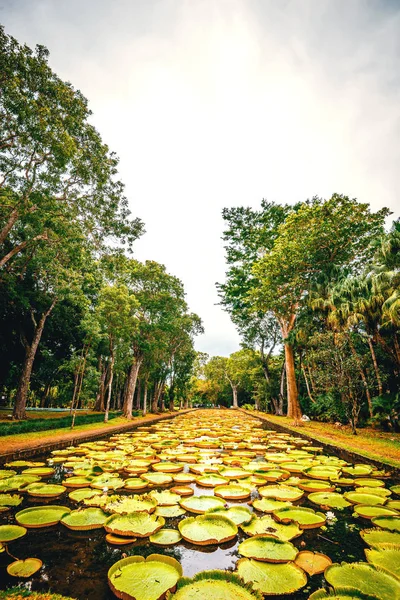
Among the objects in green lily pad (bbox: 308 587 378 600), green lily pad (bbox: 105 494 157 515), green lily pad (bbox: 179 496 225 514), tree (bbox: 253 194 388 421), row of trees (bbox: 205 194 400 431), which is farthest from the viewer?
tree (bbox: 253 194 388 421)

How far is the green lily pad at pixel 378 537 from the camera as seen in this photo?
238 centimetres

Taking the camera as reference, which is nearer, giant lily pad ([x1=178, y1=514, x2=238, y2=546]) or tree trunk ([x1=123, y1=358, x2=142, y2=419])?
giant lily pad ([x1=178, y1=514, x2=238, y2=546])

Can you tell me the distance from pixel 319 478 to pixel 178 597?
146 inches

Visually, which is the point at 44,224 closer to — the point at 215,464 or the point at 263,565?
the point at 215,464

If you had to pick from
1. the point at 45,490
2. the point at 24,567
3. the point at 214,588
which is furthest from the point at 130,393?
the point at 214,588

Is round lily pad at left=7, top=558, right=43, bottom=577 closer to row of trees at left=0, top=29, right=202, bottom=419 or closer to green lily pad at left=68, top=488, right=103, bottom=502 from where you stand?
green lily pad at left=68, top=488, right=103, bottom=502

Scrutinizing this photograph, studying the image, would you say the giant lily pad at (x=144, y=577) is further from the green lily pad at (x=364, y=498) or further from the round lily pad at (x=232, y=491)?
the green lily pad at (x=364, y=498)

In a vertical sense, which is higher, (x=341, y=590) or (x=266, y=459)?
(x=341, y=590)

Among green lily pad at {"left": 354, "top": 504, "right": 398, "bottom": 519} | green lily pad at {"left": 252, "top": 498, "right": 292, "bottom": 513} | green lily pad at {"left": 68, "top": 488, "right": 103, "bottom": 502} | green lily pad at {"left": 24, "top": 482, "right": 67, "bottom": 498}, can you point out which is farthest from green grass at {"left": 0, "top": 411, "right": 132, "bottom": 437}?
green lily pad at {"left": 354, "top": 504, "right": 398, "bottom": 519}

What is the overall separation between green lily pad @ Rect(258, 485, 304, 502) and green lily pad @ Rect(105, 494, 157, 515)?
1.54 meters

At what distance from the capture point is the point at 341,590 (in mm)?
1684

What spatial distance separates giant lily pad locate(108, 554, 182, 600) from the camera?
5.62ft

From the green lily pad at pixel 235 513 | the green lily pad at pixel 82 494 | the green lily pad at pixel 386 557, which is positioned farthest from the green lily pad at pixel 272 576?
the green lily pad at pixel 82 494

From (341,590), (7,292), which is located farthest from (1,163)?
(341,590)
